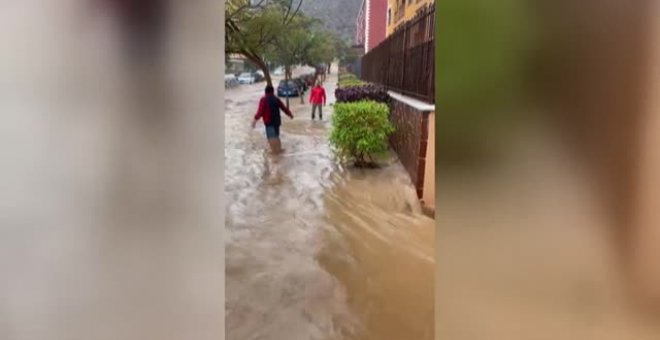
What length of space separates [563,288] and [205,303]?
1.52ft

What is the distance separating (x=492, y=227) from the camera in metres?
0.71

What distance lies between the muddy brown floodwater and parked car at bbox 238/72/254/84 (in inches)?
0.5

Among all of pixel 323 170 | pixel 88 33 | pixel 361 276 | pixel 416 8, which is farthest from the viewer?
pixel 361 276

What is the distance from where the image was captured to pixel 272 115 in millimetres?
1315

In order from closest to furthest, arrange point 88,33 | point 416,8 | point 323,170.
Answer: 1. point 88,33
2. point 416,8
3. point 323,170

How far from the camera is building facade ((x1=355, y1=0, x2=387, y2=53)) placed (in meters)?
1.30

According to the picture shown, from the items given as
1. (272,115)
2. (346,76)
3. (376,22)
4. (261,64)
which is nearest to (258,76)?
(261,64)

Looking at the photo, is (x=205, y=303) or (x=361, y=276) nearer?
(x=205, y=303)

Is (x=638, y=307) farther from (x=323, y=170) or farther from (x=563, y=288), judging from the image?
(x=323, y=170)

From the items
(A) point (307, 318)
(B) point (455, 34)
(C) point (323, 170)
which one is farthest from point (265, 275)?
(B) point (455, 34)

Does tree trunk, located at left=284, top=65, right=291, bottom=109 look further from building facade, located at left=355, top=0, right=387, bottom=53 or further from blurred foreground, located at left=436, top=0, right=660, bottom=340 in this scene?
blurred foreground, located at left=436, top=0, right=660, bottom=340

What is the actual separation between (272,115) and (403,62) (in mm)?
534

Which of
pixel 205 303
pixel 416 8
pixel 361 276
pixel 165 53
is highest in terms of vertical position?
pixel 416 8

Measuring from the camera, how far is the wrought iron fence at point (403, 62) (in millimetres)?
1381
